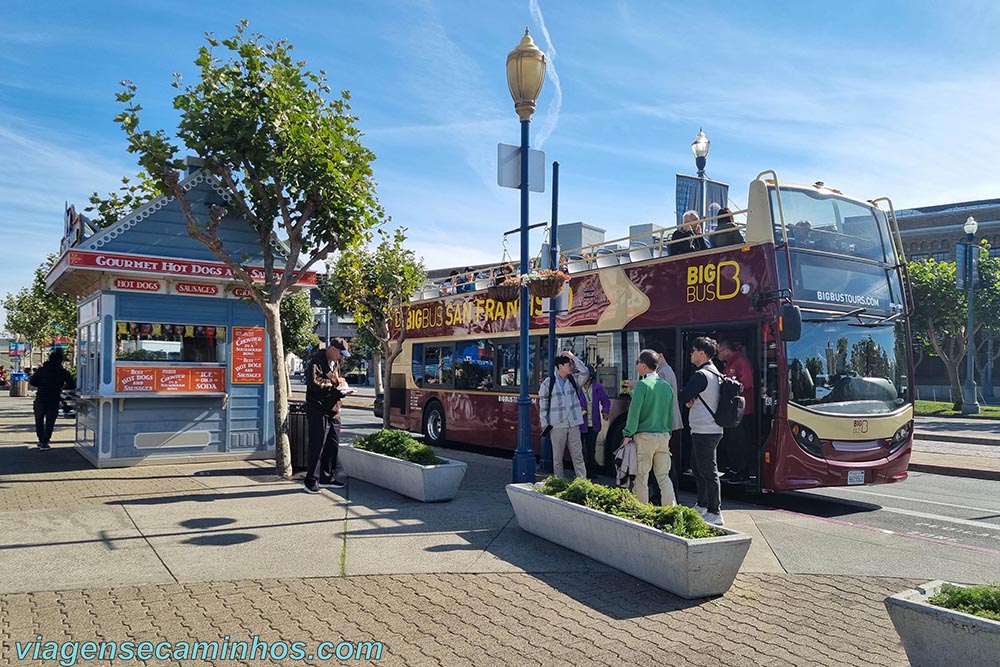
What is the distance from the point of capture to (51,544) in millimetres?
6707

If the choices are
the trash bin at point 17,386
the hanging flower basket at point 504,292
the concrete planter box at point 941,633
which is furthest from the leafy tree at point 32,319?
the concrete planter box at point 941,633

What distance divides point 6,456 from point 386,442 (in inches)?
291

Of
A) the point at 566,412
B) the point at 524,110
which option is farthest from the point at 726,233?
the point at 566,412

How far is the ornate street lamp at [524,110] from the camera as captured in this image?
9500mm

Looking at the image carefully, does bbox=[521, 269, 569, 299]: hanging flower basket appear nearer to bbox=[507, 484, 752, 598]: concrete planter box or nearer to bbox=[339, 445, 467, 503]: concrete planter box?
bbox=[339, 445, 467, 503]: concrete planter box

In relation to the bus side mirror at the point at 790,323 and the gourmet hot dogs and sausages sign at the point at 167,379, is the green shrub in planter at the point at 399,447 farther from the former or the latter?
the bus side mirror at the point at 790,323

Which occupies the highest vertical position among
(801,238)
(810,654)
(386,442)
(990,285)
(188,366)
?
(990,285)

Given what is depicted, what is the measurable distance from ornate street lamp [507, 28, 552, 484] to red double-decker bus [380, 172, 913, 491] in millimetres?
897

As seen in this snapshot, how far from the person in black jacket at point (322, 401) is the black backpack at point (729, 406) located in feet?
14.8

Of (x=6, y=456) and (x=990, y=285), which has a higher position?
(x=990, y=285)

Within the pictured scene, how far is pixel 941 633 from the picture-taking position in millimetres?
3801

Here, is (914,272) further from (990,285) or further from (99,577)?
(99,577)

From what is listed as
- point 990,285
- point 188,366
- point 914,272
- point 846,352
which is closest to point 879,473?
point 846,352

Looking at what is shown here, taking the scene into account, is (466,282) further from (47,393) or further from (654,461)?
(654,461)
